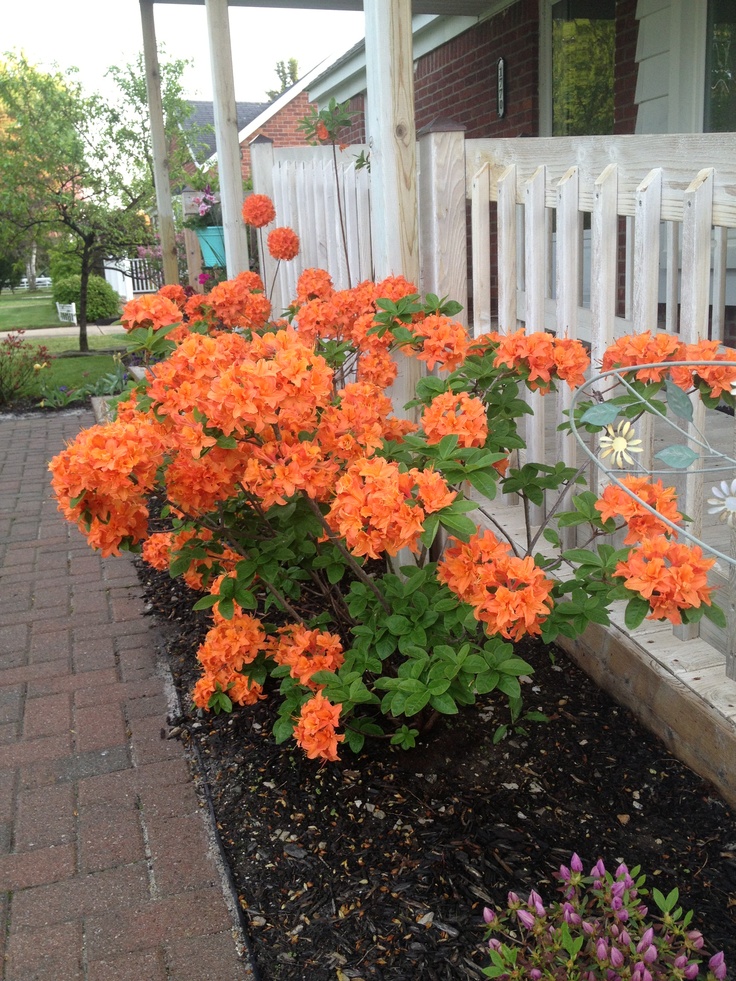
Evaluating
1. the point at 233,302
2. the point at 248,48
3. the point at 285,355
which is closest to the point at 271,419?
the point at 285,355

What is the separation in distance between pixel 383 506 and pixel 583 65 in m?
6.39

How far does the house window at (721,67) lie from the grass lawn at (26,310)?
1333 centimetres

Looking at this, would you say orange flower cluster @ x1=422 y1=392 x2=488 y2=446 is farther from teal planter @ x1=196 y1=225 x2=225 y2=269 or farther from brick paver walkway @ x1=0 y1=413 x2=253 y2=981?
teal planter @ x1=196 y1=225 x2=225 y2=269

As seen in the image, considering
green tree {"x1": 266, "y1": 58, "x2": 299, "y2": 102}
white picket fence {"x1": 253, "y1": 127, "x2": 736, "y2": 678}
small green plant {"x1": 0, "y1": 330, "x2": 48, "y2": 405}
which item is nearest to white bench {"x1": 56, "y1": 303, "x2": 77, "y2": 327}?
small green plant {"x1": 0, "y1": 330, "x2": 48, "y2": 405}

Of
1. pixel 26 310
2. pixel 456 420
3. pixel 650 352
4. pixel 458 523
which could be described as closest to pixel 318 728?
pixel 458 523

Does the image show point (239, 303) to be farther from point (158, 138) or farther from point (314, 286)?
point (158, 138)

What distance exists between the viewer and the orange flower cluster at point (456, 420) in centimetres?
198

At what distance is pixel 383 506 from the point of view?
5.69 feet

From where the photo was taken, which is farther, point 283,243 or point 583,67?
point 583,67

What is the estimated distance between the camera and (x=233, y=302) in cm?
356

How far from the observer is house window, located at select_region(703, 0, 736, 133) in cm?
551

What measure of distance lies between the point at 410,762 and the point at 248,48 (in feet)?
208

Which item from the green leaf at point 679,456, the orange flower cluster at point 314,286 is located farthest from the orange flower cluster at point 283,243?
the green leaf at point 679,456

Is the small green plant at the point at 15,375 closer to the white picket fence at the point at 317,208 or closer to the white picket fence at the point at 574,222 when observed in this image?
the white picket fence at the point at 317,208
